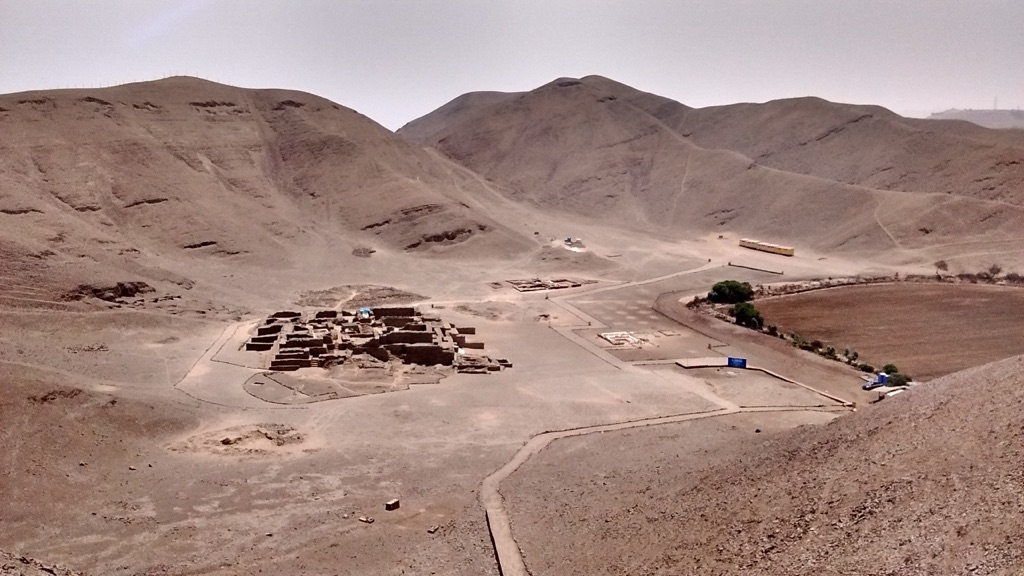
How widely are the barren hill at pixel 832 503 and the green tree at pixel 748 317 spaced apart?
2454 centimetres

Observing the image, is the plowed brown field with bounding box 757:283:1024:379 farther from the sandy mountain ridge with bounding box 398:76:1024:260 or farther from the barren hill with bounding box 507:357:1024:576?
the barren hill with bounding box 507:357:1024:576

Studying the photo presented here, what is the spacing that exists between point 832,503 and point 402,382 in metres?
19.3

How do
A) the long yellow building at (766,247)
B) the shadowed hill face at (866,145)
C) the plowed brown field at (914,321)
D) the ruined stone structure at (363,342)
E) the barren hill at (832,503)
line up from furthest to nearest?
the shadowed hill face at (866,145), the long yellow building at (766,247), the plowed brown field at (914,321), the ruined stone structure at (363,342), the barren hill at (832,503)

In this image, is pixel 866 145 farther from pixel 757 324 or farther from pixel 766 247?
pixel 757 324

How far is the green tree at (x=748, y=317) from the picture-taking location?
1665 inches

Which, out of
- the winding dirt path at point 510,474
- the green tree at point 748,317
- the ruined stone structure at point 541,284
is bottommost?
the winding dirt path at point 510,474

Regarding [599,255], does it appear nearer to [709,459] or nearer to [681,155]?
[681,155]

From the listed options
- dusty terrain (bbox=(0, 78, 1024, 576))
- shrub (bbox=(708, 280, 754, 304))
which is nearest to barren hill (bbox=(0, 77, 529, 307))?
dusty terrain (bbox=(0, 78, 1024, 576))

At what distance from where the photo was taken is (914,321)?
42.9m

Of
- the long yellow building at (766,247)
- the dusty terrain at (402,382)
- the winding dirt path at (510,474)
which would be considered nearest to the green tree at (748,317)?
the dusty terrain at (402,382)

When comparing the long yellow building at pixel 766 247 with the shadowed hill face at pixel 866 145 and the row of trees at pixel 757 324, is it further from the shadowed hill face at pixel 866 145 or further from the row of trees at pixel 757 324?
the shadowed hill face at pixel 866 145

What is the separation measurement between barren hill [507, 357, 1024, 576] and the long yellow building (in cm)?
4985

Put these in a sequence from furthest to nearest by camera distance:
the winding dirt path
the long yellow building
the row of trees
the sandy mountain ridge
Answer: the sandy mountain ridge → the long yellow building → the row of trees → the winding dirt path

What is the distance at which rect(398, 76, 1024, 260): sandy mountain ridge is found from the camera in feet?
223
